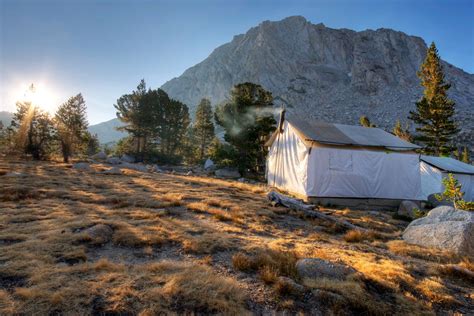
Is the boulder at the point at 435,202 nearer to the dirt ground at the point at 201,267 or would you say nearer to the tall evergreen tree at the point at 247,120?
the dirt ground at the point at 201,267

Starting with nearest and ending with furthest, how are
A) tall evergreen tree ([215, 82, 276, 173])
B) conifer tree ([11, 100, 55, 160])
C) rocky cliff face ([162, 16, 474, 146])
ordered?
tall evergreen tree ([215, 82, 276, 173]) → conifer tree ([11, 100, 55, 160]) → rocky cliff face ([162, 16, 474, 146])

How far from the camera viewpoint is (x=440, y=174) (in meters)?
22.3

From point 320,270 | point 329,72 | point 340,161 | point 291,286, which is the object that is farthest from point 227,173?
point 329,72

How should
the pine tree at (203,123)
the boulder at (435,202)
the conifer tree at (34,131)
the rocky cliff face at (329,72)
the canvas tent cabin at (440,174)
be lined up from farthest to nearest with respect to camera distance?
the rocky cliff face at (329,72)
the pine tree at (203,123)
the conifer tree at (34,131)
the canvas tent cabin at (440,174)
the boulder at (435,202)

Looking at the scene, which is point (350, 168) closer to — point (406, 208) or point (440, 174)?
Answer: point (406, 208)

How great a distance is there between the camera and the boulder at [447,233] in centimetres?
704

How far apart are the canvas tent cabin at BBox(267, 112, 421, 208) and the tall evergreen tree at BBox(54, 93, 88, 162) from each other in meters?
28.4

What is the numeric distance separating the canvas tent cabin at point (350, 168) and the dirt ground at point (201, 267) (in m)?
5.43

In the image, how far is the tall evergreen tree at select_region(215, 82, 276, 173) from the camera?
26031 mm

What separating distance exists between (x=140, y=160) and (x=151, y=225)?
3334 centimetres

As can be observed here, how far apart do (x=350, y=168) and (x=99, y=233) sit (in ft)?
43.5

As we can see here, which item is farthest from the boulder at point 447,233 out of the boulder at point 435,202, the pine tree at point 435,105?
the pine tree at point 435,105

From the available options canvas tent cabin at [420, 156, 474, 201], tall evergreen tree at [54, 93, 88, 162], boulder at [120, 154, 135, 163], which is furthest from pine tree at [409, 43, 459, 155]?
tall evergreen tree at [54, 93, 88, 162]

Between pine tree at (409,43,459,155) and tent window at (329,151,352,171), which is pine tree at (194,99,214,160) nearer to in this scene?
pine tree at (409,43,459,155)
